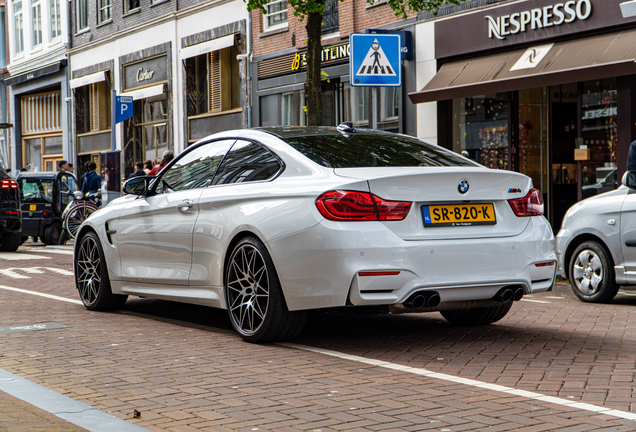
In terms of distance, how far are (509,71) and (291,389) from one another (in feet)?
40.0

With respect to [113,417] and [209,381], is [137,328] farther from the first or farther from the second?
[113,417]

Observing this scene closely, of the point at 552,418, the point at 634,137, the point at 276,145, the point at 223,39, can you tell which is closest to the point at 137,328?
the point at 276,145

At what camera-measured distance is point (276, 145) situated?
6078mm

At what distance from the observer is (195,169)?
680cm

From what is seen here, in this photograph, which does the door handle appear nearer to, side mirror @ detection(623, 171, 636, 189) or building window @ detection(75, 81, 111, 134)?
side mirror @ detection(623, 171, 636, 189)

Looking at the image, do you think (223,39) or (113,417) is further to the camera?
(223,39)

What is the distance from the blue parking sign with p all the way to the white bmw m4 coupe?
1387cm

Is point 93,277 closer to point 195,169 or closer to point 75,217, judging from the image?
point 195,169

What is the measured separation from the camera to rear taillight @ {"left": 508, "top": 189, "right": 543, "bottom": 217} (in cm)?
574

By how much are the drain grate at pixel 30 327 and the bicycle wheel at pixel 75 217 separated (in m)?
11.0

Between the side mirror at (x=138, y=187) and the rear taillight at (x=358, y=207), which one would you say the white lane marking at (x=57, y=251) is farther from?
the rear taillight at (x=358, y=207)

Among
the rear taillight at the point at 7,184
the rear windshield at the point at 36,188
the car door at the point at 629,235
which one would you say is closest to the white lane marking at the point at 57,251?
the rear taillight at the point at 7,184

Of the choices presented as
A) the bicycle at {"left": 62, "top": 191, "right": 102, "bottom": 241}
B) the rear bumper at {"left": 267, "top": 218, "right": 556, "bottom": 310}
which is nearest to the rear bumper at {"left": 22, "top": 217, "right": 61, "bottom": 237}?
the bicycle at {"left": 62, "top": 191, "right": 102, "bottom": 241}

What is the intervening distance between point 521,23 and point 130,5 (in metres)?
17.9
